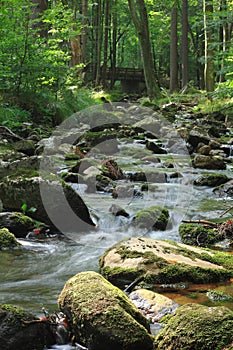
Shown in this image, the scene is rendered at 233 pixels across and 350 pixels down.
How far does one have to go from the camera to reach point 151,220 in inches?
264

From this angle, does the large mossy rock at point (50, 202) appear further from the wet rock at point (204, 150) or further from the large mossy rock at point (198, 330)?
the wet rock at point (204, 150)

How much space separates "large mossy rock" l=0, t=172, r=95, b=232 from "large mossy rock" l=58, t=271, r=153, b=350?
127 inches

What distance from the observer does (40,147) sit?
11.4m

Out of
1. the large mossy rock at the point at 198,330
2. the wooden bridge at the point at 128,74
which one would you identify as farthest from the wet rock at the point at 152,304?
the wooden bridge at the point at 128,74

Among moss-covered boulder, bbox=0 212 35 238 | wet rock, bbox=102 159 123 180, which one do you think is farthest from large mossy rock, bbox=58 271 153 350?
wet rock, bbox=102 159 123 180

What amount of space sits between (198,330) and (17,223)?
397cm

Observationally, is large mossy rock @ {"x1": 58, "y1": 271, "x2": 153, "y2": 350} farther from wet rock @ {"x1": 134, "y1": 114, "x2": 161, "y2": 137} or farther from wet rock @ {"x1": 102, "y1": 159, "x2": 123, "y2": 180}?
wet rock @ {"x1": 134, "y1": 114, "x2": 161, "y2": 137}

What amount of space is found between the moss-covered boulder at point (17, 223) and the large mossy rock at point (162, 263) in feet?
5.60

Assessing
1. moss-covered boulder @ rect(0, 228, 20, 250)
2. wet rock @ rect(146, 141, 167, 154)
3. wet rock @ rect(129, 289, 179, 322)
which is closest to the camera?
wet rock @ rect(129, 289, 179, 322)

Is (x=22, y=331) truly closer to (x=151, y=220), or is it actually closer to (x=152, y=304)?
(x=152, y=304)

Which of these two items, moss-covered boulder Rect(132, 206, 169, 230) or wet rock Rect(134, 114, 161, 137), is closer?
moss-covered boulder Rect(132, 206, 169, 230)

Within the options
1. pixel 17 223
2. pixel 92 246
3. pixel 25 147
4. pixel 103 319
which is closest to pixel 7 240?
pixel 17 223

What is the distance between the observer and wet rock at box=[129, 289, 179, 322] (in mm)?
3611

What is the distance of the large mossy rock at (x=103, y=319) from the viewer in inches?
117
